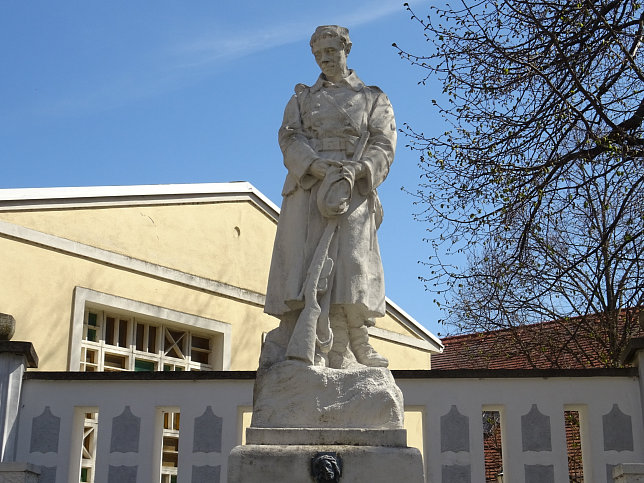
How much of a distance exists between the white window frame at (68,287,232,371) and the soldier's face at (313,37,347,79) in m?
7.91

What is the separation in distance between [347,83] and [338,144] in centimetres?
Result: 54

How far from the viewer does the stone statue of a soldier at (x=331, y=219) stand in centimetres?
656

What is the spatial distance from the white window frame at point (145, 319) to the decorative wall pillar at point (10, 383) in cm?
552

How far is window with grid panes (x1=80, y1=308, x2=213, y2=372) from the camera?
1449cm

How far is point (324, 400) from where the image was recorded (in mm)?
6191

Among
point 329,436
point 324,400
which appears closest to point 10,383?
point 324,400

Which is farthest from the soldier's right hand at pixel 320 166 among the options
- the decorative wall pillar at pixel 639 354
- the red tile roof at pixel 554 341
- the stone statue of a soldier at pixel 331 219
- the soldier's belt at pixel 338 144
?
the red tile roof at pixel 554 341

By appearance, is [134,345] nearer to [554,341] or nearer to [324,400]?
[554,341]

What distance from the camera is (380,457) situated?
5.91 meters

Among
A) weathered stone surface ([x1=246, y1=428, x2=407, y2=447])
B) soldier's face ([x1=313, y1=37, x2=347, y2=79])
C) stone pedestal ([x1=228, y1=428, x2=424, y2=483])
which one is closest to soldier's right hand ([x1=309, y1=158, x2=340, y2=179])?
soldier's face ([x1=313, y1=37, x2=347, y2=79])

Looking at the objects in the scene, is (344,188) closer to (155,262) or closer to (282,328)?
(282,328)

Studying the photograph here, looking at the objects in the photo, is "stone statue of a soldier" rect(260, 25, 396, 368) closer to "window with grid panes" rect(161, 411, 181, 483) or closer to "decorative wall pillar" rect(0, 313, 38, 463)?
"decorative wall pillar" rect(0, 313, 38, 463)

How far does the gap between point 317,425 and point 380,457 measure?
47 centimetres

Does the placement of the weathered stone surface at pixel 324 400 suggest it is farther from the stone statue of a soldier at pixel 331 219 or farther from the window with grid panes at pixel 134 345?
the window with grid panes at pixel 134 345
